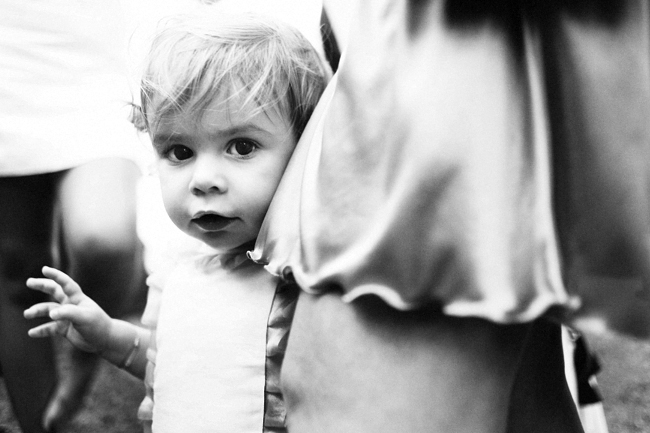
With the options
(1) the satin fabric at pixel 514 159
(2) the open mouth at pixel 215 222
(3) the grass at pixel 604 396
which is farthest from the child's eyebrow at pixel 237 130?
(3) the grass at pixel 604 396

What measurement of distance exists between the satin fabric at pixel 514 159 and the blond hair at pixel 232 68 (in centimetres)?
33

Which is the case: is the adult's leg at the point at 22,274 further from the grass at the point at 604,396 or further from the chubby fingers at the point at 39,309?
the chubby fingers at the point at 39,309

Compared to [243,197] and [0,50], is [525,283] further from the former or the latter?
[0,50]

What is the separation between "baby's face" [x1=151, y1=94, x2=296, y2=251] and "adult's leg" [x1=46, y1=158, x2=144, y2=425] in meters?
0.70

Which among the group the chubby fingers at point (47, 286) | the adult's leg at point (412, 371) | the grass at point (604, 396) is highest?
the adult's leg at point (412, 371)

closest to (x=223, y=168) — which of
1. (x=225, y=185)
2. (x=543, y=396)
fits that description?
(x=225, y=185)

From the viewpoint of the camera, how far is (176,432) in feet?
3.10

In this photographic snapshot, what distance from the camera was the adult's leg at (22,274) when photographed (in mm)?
1645

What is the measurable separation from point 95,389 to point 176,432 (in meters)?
1.65

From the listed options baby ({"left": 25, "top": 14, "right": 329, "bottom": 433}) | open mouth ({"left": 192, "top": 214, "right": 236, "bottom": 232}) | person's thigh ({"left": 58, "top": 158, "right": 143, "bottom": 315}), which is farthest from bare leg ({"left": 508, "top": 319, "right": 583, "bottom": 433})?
person's thigh ({"left": 58, "top": 158, "right": 143, "bottom": 315})

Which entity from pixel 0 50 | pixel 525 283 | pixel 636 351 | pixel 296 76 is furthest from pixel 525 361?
pixel 636 351

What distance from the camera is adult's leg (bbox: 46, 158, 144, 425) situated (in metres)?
1.59

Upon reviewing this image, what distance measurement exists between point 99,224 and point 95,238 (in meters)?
0.03

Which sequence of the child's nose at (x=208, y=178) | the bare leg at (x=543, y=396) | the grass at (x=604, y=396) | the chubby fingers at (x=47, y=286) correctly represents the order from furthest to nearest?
1. the grass at (x=604, y=396)
2. the chubby fingers at (x=47, y=286)
3. the child's nose at (x=208, y=178)
4. the bare leg at (x=543, y=396)
